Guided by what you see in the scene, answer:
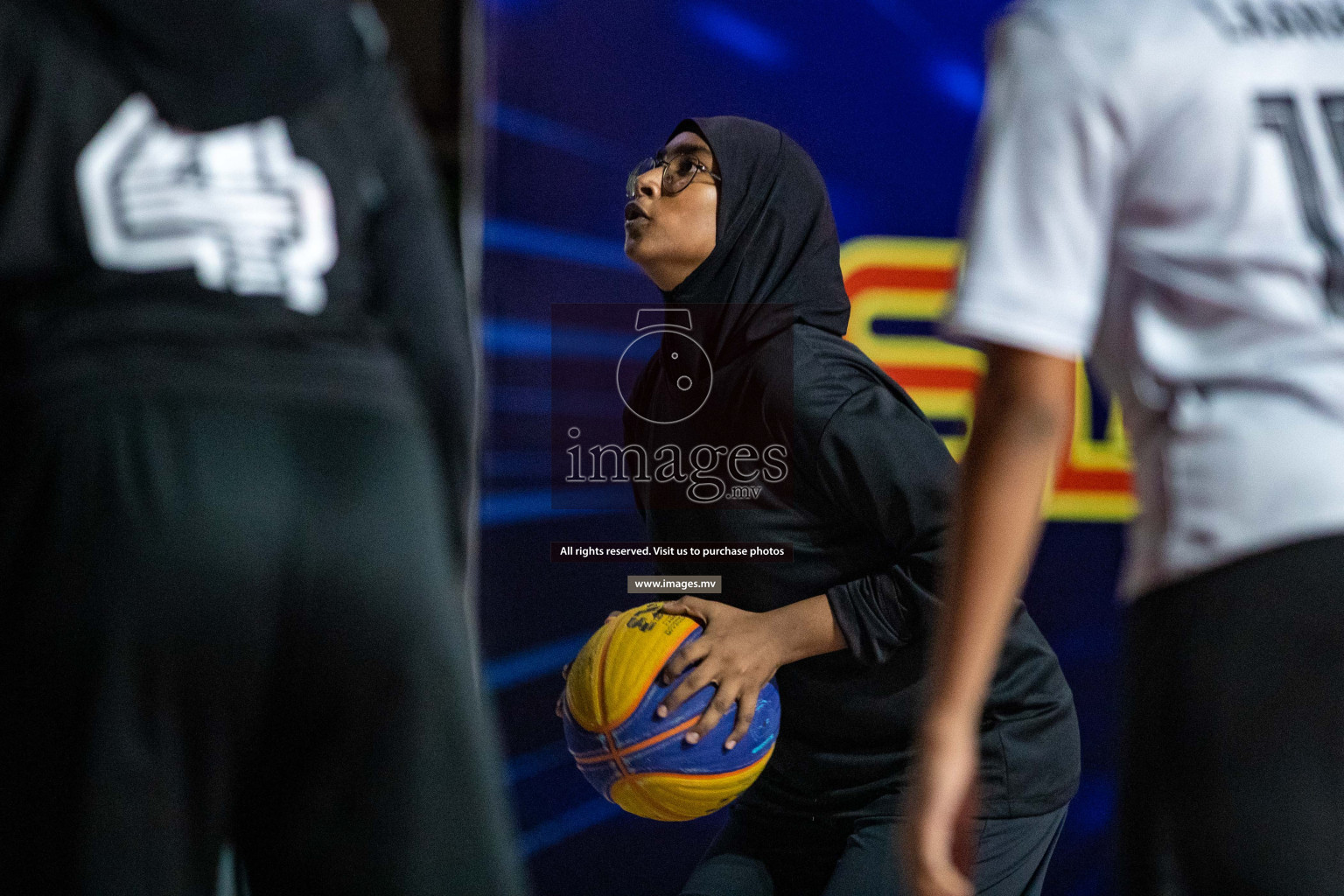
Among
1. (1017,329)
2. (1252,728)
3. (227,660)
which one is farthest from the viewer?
(227,660)

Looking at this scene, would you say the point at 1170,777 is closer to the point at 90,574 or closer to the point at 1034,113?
the point at 1034,113

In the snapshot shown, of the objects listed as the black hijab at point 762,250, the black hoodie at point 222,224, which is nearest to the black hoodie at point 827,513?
the black hijab at point 762,250

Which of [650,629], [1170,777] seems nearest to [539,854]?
[650,629]

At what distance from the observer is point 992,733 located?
198 cm

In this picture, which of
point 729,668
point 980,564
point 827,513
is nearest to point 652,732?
point 729,668

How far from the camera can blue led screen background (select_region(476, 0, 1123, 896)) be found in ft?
8.72

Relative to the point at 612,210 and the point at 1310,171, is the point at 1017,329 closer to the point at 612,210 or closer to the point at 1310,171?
the point at 1310,171

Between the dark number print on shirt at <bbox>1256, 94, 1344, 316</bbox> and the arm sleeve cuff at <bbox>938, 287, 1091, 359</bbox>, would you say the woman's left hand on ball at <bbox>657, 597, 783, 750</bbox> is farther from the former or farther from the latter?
the dark number print on shirt at <bbox>1256, 94, 1344, 316</bbox>

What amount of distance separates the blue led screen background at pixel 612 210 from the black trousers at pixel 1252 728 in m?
1.85

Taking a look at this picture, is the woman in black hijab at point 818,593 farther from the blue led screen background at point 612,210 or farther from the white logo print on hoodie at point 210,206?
the white logo print on hoodie at point 210,206

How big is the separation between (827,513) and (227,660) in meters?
1.26

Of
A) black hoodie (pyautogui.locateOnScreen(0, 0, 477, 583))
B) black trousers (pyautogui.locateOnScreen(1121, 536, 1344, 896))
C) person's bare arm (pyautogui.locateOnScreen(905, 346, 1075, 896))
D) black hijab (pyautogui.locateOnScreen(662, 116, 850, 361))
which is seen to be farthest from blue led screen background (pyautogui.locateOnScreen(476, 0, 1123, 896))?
black trousers (pyautogui.locateOnScreen(1121, 536, 1344, 896))

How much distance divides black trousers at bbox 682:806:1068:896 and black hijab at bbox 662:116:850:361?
884 millimetres

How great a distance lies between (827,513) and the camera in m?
2.10
